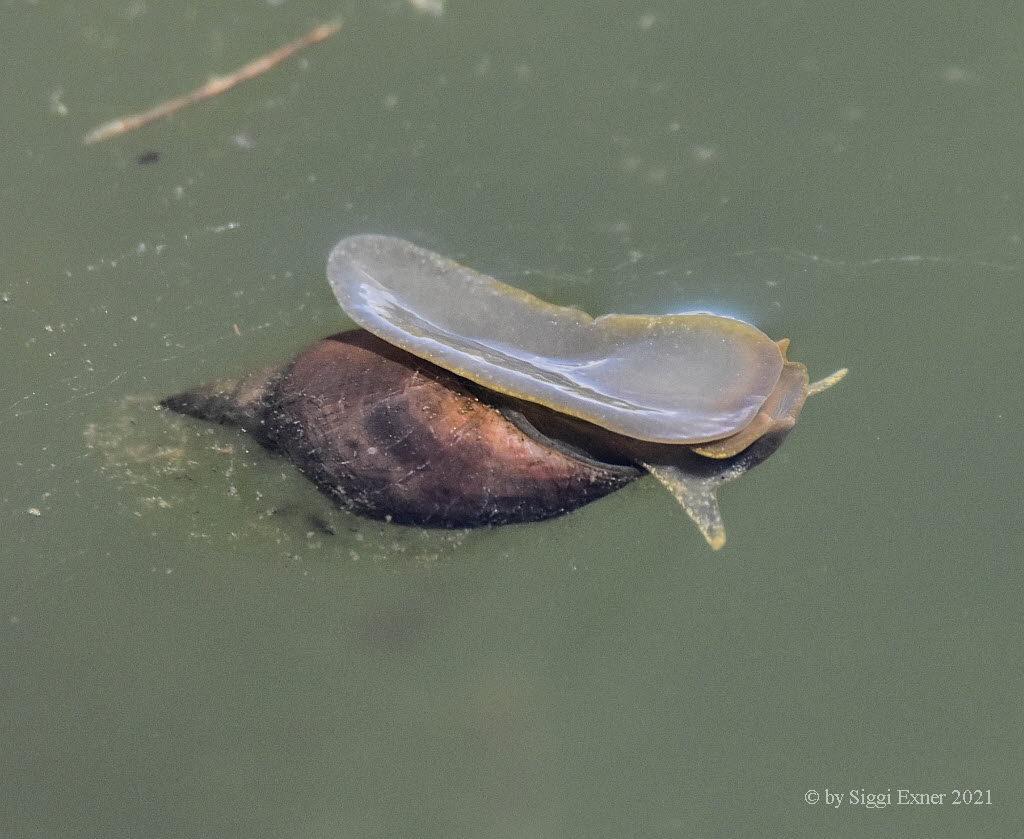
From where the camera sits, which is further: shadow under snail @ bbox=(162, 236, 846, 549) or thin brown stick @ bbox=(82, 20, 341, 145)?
thin brown stick @ bbox=(82, 20, 341, 145)

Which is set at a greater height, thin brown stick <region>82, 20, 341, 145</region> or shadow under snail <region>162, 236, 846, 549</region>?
thin brown stick <region>82, 20, 341, 145</region>

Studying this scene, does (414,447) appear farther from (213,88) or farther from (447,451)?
(213,88)

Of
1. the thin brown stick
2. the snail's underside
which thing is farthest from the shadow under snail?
the thin brown stick

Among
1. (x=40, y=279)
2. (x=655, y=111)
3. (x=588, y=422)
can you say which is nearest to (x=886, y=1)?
(x=655, y=111)

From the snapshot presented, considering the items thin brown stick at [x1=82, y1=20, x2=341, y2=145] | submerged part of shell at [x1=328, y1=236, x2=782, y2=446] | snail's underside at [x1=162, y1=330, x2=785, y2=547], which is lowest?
snail's underside at [x1=162, y1=330, x2=785, y2=547]

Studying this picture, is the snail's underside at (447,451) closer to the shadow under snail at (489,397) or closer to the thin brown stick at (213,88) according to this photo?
the shadow under snail at (489,397)

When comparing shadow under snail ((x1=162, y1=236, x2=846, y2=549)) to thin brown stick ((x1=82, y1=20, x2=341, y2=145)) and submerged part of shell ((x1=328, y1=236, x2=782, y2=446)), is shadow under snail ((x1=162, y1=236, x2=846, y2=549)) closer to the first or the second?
submerged part of shell ((x1=328, y1=236, x2=782, y2=446))

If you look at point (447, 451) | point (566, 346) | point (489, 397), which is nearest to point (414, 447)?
point (447, 451)
